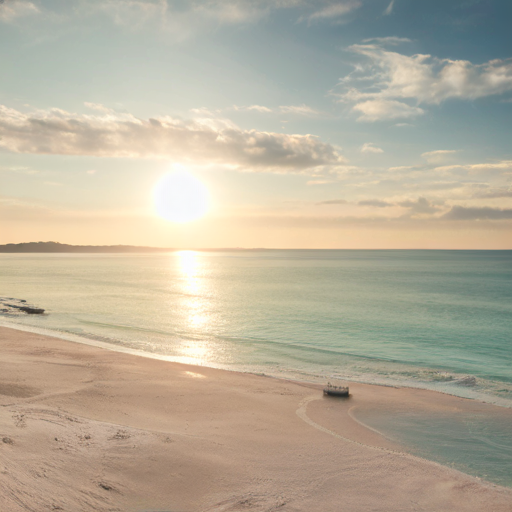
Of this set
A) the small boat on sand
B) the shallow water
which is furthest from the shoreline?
the shallow water

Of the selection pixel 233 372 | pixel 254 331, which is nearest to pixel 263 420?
pixel 233 372

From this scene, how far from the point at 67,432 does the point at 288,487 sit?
22.4ft

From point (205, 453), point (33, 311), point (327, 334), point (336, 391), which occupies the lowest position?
point (33, 311)

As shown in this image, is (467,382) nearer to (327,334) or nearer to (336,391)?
(336,391)

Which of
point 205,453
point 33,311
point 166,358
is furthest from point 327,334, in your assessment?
point 33,311

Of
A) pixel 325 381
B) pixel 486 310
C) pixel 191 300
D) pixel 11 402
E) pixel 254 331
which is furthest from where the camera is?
pixel 191 300

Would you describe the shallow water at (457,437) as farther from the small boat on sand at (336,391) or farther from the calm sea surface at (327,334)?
the small boat on sand at (336,391)

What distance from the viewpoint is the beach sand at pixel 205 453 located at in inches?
379

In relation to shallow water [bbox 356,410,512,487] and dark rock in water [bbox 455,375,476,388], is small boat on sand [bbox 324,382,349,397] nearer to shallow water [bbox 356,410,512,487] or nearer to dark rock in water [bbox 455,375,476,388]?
shallow water [bbox 356,410,512,487]

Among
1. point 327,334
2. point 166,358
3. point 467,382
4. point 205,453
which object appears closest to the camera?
point 205,453

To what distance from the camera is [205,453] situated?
12094 mm

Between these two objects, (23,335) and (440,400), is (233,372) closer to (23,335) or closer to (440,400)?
(440,400)

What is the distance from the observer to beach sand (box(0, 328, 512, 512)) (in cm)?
962

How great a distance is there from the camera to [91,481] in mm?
9773
